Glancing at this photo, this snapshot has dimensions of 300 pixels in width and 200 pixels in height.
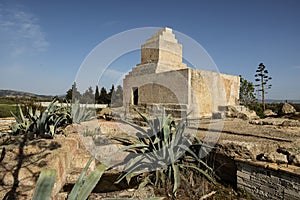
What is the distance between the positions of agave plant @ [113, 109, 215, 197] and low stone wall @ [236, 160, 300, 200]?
0.38 metres

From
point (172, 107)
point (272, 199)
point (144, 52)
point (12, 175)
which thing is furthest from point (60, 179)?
point (144, 52)

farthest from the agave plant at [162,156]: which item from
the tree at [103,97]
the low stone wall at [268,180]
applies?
the tree at [103,97]

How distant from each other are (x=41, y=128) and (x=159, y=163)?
2.43 m

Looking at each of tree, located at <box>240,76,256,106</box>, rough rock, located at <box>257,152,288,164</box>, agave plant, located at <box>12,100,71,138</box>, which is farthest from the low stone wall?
tree, located at <box>240,76,256,106</box>

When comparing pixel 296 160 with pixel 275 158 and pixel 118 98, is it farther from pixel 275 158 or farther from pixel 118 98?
pixel 118 98

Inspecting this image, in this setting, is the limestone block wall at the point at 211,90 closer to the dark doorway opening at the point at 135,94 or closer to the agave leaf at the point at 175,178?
the dark doorway opening at the point at 135,94

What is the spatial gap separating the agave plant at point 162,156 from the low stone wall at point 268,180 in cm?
38

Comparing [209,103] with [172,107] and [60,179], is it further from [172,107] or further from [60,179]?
[60,179]

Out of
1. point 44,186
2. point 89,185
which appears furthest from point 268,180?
point 44,186

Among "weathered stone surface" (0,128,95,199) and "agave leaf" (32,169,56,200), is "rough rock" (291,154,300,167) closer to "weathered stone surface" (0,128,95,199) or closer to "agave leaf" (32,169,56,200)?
"agave leaf" (32,169,56,200)

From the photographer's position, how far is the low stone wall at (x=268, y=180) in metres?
1.96

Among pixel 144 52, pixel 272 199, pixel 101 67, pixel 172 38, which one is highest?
pixel 172 38

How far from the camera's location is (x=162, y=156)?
8.23ft

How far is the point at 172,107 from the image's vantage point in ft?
26.3
